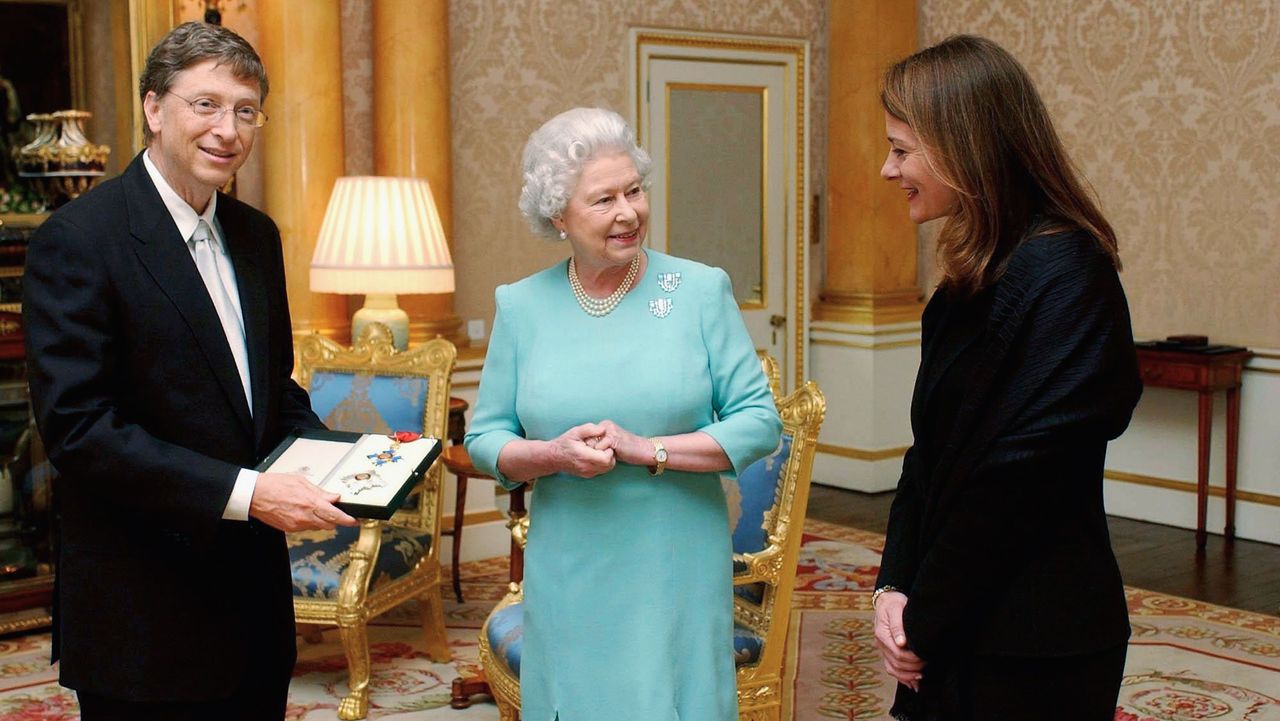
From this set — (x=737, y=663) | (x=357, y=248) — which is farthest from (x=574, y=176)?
(x=357, y=248)

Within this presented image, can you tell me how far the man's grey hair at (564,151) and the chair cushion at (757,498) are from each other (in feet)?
3.69

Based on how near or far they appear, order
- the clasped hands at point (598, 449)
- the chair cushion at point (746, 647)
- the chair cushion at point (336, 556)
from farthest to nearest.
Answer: the chair cushion at point (336, 556), the chair cushion at point (746, 647), the clasped hands at point (598, 449)

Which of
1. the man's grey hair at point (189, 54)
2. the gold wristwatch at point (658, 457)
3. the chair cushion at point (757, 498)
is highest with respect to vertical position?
the man's grey hair at point (189, 54)

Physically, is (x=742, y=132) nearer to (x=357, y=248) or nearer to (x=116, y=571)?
(x=357, y=248)

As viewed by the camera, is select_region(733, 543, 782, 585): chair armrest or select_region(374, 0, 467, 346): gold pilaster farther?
select_region(374, 0, 467, 346): gold pilaster

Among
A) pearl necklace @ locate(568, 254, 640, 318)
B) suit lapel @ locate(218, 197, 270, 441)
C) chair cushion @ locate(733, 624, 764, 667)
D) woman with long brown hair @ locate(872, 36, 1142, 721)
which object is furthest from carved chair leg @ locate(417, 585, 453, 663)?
woman with long brown hair @ locate(872, 36, 1142, 721)

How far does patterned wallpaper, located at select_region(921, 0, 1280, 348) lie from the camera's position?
629cm

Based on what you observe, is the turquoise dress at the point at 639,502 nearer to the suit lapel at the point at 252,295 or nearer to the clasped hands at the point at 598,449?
Result: the clasped hands at the point at 598,449

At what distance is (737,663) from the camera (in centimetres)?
314

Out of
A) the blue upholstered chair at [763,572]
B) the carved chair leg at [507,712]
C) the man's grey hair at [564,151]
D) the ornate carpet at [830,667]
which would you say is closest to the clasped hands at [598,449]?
the man's grey hair at [564,151]

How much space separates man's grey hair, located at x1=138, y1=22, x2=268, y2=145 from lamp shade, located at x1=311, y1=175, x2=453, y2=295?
2.96 meters

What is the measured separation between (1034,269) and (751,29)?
5832mm

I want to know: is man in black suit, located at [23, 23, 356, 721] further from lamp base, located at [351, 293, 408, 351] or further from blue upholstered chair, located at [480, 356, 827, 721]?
lamp base, located at [351, 293, 408, 351]

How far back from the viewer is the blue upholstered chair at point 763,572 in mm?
3195
